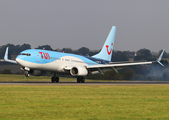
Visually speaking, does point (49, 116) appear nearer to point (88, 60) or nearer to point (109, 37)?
point (88, 60)

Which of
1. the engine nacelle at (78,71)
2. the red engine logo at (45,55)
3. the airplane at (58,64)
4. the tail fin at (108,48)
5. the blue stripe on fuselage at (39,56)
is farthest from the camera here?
the tail fin at (108,48)

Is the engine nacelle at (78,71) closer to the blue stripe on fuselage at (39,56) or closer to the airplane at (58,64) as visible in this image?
the airplane at (58,64)

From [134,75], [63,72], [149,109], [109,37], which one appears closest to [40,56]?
[63,72]

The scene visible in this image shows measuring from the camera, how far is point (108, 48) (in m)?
54.3

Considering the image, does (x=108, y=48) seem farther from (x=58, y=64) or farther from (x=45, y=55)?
(x=45, y=55)

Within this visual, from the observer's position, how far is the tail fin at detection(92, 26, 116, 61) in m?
53.2

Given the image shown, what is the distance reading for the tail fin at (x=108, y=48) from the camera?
53.2m

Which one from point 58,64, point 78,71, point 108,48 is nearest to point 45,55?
point 58,64

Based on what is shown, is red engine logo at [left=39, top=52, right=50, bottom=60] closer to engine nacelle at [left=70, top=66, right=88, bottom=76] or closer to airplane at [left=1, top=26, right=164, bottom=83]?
airplane at [left=1, top=26, right=164, bottom=83]

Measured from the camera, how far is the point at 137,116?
42.1 ft

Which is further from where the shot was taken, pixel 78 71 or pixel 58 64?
pixel 78 71

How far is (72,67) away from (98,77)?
15229 mm

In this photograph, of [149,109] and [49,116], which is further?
[149,109]

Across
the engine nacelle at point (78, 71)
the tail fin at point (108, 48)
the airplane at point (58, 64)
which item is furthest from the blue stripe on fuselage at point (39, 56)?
the tail fin at point (108, 48)
